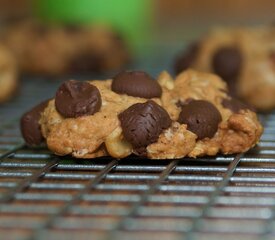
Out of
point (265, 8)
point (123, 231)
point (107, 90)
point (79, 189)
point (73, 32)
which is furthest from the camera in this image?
point (265, 8)

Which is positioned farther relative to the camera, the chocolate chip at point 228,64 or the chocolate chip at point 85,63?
the chocolate chip at point 85,63

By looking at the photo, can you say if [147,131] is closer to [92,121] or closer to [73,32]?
[92,121]

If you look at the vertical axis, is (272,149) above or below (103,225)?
below

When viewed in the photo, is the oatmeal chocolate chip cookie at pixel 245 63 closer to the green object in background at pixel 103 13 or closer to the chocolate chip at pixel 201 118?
the chocolate chip at pixel 201 118

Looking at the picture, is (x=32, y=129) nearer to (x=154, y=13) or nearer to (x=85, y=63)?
(x=85, y=63)

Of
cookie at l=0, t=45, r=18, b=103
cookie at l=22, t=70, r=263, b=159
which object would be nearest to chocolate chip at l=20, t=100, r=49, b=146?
cookie at l=22, t=70, r=263, b=159

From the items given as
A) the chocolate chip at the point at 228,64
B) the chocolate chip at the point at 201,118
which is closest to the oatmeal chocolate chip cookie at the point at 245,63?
the chocolate chip at the point at 228,64

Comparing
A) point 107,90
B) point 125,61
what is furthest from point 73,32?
point 107,90
